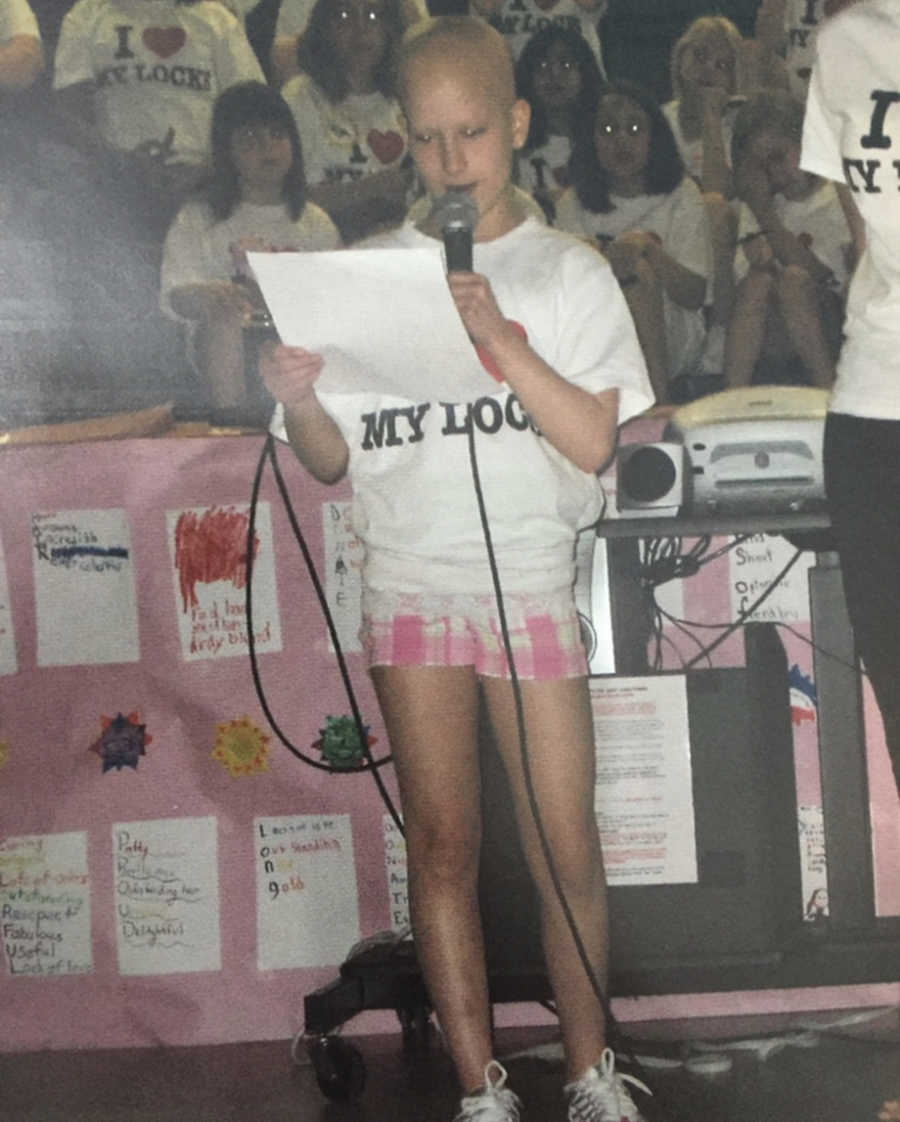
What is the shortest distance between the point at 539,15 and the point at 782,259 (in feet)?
1.71

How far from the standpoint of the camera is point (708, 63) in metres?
2.34

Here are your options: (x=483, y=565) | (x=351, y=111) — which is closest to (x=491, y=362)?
(x=483, y=565)

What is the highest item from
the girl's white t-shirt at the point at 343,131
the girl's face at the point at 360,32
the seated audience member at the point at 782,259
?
the girl's face at the point at 360,32

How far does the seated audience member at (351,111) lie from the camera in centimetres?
228

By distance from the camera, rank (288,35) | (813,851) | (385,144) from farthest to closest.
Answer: (288,35) < (385,144) < (813,851)

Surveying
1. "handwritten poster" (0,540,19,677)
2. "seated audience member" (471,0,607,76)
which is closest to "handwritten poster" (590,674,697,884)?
"handwritten poster" (0,540,19,677)

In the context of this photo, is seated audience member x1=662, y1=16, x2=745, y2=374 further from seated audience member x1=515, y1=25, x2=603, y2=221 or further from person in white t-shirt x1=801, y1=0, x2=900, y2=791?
person in white t-shirt x1=801, y1=0, x2=900, y2=791

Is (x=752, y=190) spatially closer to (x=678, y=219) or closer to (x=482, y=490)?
(x=678, y=219)

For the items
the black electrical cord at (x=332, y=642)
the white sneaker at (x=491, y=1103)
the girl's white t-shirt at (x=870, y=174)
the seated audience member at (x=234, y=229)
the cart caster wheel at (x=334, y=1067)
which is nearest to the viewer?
the girl's white t-shirt at (x=870, y=174)

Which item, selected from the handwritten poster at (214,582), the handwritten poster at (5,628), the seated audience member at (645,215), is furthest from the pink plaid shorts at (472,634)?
the seated audience member at (645,215)

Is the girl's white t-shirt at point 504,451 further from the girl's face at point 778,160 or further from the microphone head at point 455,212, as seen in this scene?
the girl's face at point 778,160

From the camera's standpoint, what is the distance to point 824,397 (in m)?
1.80

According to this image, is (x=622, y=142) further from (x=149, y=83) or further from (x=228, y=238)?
(x=149, y=83)

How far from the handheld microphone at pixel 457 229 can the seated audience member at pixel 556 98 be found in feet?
2.30
